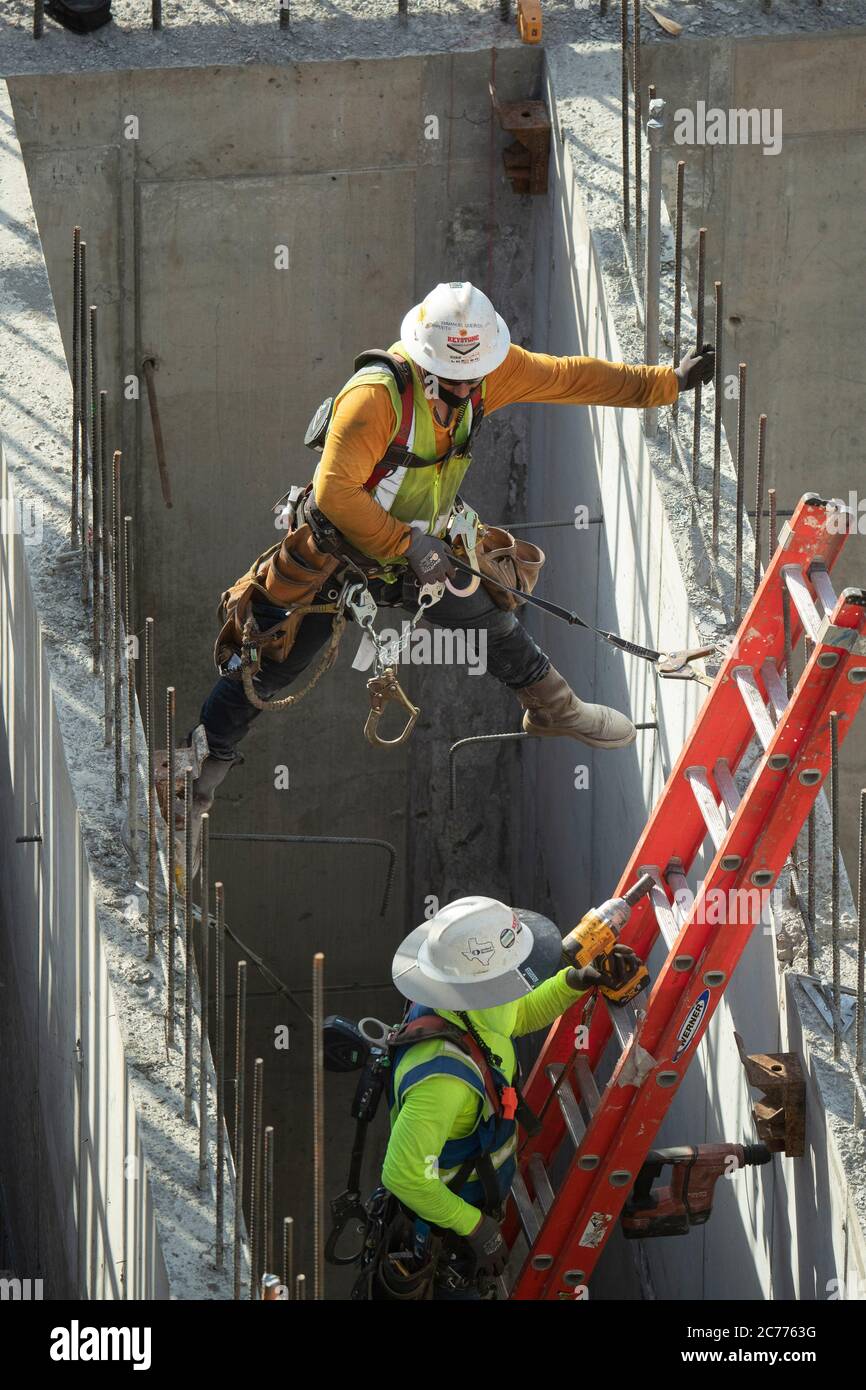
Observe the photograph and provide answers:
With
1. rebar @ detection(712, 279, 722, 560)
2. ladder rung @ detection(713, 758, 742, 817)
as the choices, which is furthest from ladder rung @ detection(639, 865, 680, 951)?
rebar @ detection(712, 279, 722, 560)

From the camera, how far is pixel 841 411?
45.6 feet

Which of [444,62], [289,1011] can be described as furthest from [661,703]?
[289,1011]

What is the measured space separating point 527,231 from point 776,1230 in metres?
6.39

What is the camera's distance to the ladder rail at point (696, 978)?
799cm

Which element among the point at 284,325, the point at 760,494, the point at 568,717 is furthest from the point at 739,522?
the point at 284,325

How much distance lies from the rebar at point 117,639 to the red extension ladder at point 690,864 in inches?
83.8

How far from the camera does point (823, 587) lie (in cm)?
835

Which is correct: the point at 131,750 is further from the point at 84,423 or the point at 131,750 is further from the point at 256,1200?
the point at 256,1200

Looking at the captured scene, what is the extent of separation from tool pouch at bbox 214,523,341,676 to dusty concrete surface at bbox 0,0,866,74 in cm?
379

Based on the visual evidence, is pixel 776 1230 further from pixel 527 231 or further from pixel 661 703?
pixel 527 231

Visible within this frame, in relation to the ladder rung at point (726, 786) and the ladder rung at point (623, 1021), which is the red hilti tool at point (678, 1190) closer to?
the ladder rung at point (623, 1021)

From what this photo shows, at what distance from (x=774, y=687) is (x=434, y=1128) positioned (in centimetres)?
213

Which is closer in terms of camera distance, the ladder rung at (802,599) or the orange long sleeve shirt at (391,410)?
the ladder rung at (802,599)

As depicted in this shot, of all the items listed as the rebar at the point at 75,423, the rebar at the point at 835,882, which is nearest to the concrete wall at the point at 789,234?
the rebar at the point at 75,423
